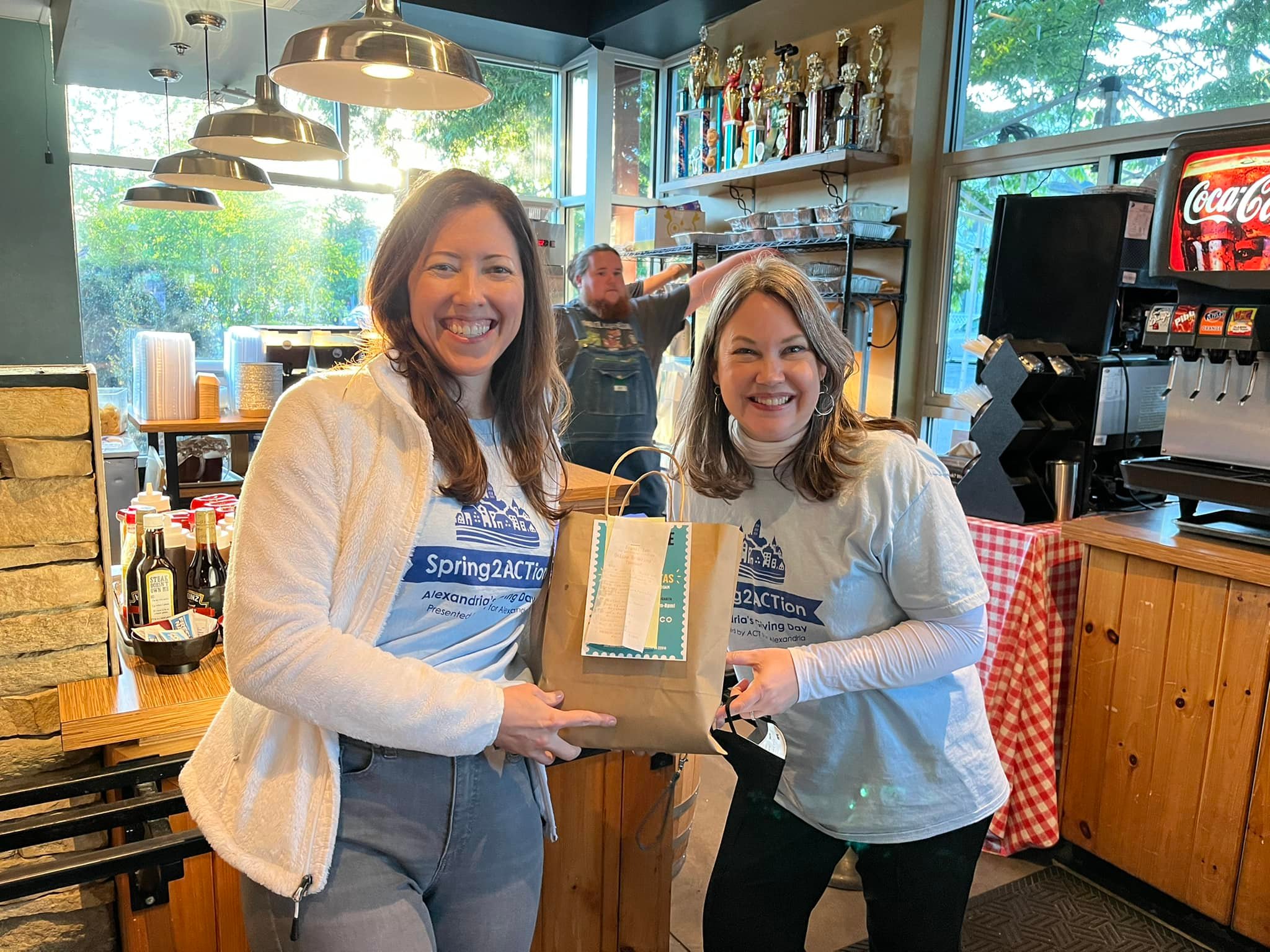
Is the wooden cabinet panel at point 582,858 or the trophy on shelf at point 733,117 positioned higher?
the trophy on shelf at point 733,117

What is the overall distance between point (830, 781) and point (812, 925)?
105 cm

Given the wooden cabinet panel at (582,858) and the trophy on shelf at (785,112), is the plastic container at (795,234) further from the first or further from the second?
the wooden cabinet panel at (582,858)

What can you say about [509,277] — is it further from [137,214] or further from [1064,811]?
[137,214]

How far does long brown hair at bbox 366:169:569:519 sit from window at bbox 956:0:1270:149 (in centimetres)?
316

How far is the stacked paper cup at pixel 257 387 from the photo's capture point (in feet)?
15.0

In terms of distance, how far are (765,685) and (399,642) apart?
1.62 ft

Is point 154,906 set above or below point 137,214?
below

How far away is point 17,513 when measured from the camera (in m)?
1.62

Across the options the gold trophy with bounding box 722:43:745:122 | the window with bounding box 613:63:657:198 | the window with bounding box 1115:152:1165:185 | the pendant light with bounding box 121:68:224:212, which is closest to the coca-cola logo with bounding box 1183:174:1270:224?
the window with bounding box 1115:152:1165:185

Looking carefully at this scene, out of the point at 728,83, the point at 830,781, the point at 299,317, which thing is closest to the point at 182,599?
the point at 830,781

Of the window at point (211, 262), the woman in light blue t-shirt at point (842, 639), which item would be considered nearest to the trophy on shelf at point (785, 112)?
the window at point (211, 262)

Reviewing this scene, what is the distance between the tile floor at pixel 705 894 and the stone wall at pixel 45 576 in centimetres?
137

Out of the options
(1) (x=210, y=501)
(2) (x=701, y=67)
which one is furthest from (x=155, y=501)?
(2) (x=701, y=67)

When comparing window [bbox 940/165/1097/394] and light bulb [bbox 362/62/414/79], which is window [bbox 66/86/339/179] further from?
window [bbox 940/165/1097/394]
